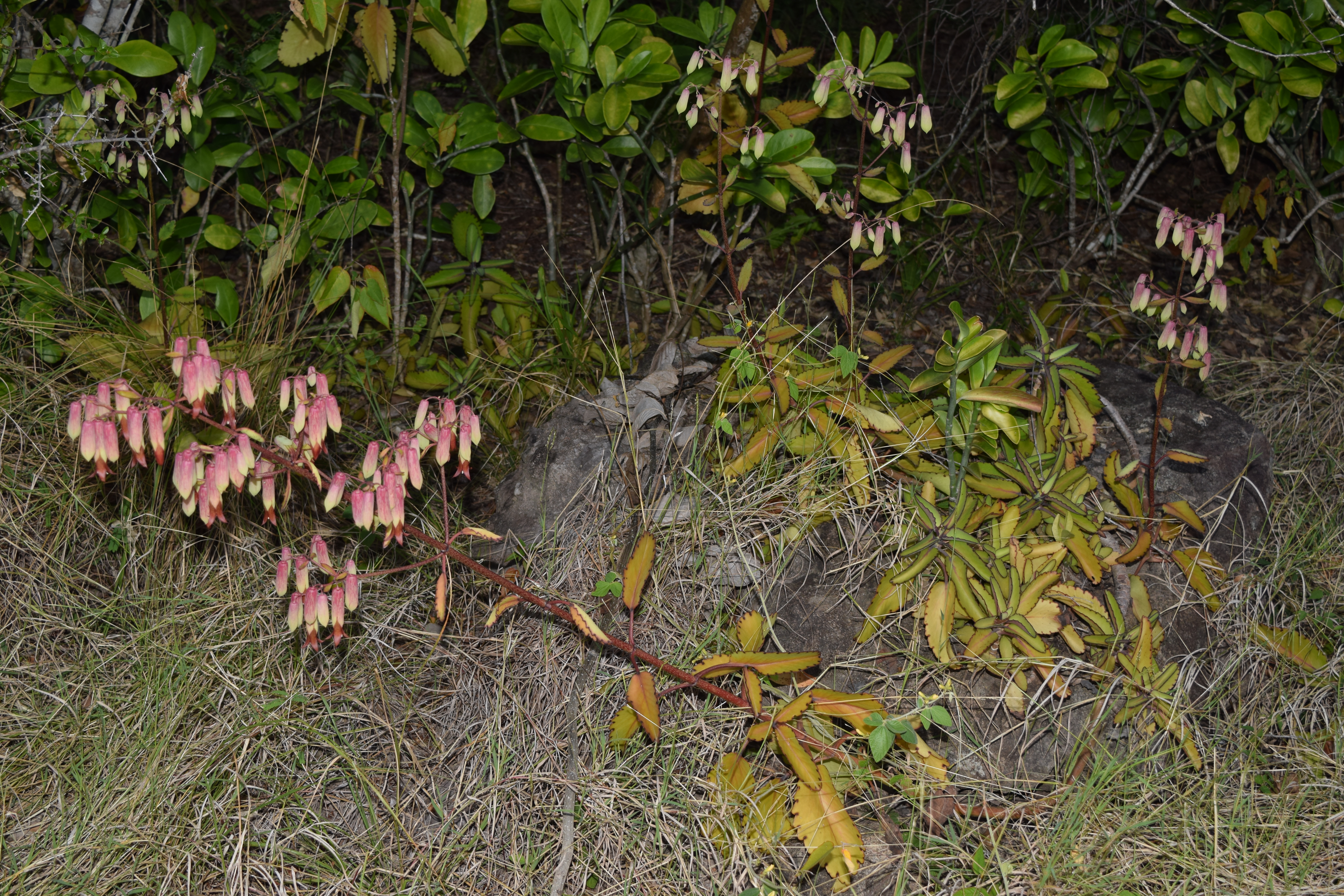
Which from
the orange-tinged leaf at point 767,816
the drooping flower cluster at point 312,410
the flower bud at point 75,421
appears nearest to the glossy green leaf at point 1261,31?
the orange-tinged leaf at point 767,816

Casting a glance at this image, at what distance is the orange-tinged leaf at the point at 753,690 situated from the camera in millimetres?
1886

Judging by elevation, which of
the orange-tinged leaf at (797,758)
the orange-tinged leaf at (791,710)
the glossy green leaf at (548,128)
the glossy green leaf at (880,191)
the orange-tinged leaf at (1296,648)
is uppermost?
the glossy green leaf at (548,128)

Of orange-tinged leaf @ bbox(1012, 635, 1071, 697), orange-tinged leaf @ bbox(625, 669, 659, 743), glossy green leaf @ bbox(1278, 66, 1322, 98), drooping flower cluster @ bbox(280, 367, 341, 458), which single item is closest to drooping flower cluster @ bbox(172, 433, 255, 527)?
drooping flower cluster @ bbox(280, 367, 341, 458)

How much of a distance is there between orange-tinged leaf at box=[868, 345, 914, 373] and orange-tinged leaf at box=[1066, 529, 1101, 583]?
54 centimetres

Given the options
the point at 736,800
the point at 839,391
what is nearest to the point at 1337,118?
the point at 839,391

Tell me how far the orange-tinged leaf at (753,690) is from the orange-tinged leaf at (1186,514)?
1.09 meters

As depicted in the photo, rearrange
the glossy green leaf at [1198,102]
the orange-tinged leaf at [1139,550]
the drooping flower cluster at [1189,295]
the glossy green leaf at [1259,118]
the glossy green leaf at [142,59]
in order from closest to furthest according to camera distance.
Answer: the drooping flower cluster at [1189,295], the orange-tinged leaf at [1139,550], the glossy green leaf at [142,59], the glossy green leaf at [1259,118], the glossy green leaf at [1198,102]

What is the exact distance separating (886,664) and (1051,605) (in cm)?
37

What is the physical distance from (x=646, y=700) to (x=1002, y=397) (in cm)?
98

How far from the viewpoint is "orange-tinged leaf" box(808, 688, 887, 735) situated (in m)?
1.94

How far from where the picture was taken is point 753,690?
1887 mm

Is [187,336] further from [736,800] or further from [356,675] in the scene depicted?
[736,800]

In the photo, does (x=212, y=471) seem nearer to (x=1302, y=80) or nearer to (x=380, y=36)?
(x=380, y=36)

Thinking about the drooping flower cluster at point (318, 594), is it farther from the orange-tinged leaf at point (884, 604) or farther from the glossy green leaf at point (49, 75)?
the glossy green leaf at point (49, 75)
